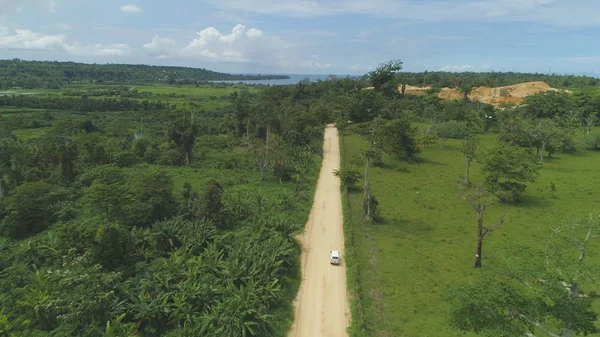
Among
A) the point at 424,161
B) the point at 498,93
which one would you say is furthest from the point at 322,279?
the point at 498,93

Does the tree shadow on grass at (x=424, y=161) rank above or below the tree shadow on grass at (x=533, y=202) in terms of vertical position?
above

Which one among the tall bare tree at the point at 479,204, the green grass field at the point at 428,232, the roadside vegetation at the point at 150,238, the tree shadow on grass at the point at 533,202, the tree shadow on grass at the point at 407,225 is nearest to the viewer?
the roadside vegetation at the point at 150,238

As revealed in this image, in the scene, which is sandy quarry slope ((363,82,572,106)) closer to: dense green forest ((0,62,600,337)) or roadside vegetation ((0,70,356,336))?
dense green forest ((0,62,600,337))

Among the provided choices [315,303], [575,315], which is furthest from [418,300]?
[575,315]

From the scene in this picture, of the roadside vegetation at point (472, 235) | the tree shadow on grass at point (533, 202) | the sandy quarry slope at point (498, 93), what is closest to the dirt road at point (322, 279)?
the roadside vegetation at point (472, 235)

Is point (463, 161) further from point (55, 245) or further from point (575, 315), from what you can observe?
point (55, 245)

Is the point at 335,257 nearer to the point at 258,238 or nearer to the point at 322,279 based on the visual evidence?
the point at 322,279

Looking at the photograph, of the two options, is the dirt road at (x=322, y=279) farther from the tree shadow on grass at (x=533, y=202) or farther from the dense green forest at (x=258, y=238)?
the tree shadow on grass at (x=533, y=202)

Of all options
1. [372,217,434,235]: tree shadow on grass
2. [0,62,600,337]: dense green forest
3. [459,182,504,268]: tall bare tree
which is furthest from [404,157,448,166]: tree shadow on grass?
[459,182,504,268]: tall bare tree

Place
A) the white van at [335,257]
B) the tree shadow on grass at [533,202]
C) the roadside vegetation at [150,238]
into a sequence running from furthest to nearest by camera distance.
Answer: the tree shadow on grass at [533,202] < the white van at [335,257] < the roadside vegetation at [150,238]
